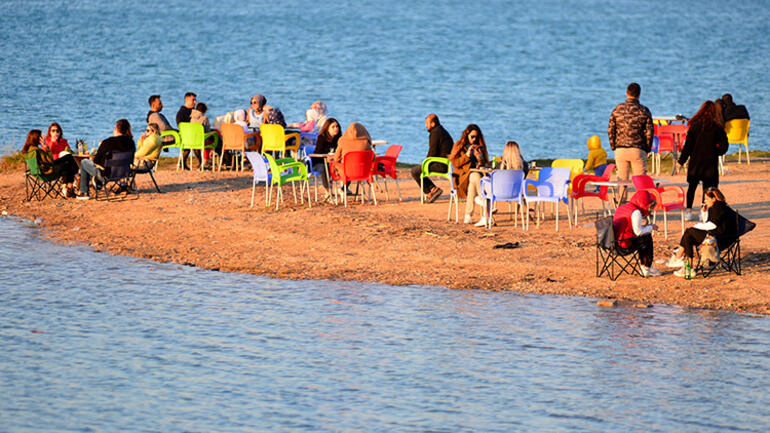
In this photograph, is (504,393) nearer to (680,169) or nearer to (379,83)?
(680,169)

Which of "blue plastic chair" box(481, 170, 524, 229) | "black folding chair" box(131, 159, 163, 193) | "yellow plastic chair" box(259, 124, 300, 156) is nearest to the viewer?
"blue plastic chair" box(481, 170, 524, 229)

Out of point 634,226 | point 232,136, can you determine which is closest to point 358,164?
point 232,136

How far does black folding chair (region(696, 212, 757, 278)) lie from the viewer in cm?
1119

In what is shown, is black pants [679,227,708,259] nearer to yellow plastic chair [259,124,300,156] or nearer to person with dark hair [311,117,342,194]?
person with dark hair [311,117,342,194]

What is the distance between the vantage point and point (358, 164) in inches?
610

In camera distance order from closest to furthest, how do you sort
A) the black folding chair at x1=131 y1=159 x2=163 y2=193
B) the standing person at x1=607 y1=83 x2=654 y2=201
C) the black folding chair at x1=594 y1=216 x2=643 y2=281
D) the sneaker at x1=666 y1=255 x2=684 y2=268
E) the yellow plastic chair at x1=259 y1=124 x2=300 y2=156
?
the black folding chair at x1=594 y1=216 x2=643 y2=281 < the sneaker at x1=666 y1=255 x2=684 y2=268 < the standing person at x1=607 y1=83 x2=654 y2=201 < the black folding chair at x1=131 y1=159 x2=163 y2=193 < the yellow plastic chair at x1=259 y1=124 x2=300 y2=156

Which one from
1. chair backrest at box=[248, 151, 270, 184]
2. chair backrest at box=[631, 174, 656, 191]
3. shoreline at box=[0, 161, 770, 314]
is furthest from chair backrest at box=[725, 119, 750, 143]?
chair backrest at box=[248, 151, 270, 184]

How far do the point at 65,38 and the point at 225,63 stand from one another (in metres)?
13.4

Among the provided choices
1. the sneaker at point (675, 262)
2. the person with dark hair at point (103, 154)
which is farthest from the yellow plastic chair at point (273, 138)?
the sneaker at point (675, 262)

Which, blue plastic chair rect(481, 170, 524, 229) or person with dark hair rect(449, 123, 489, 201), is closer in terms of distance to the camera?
blue plastic chair rect(481, 170, 524, 229)

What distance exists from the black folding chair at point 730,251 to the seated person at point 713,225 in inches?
1.6

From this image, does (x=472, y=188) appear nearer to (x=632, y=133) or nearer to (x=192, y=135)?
(x=632, y=133)

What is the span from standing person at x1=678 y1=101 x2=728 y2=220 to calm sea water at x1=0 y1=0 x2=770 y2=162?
1622cm

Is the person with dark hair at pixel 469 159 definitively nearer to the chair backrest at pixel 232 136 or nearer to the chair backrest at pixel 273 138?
the chair backrest at pixel 273 138
